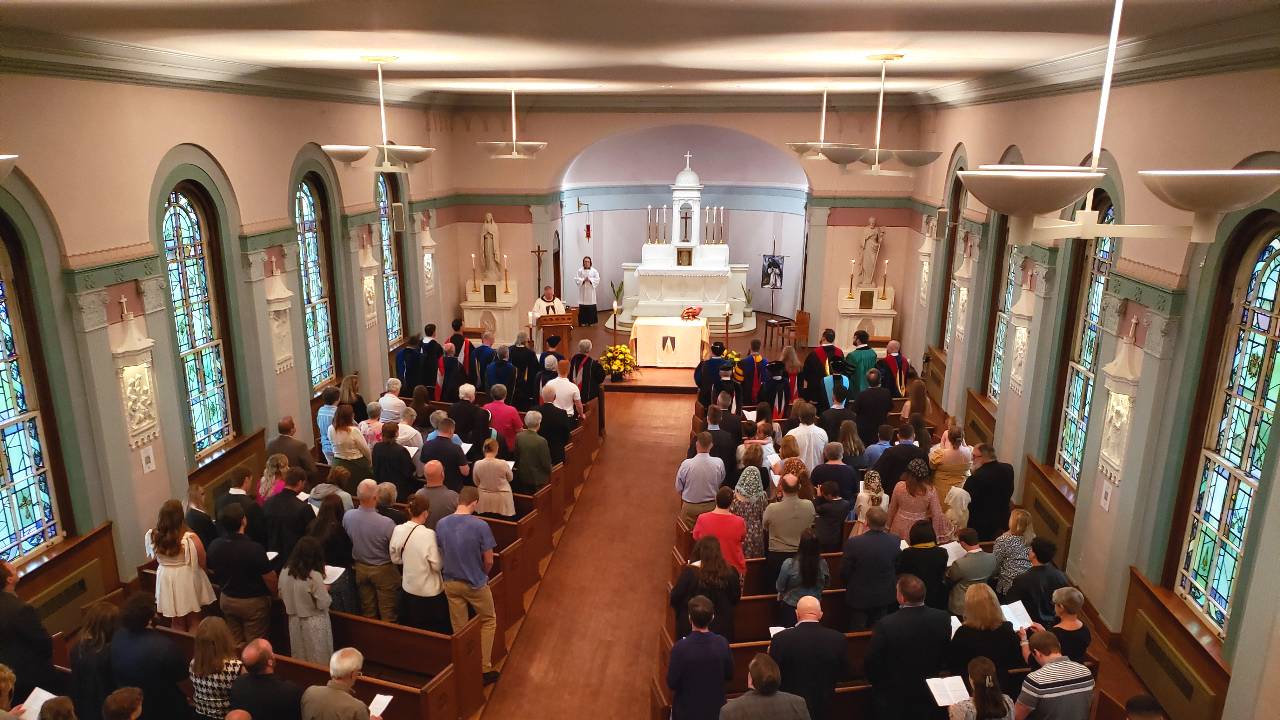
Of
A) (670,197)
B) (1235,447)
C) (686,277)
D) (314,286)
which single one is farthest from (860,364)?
(670,197)

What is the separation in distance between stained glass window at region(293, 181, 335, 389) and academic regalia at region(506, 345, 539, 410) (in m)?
2.55

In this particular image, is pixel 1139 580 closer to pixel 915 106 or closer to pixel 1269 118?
pixel 1269 118

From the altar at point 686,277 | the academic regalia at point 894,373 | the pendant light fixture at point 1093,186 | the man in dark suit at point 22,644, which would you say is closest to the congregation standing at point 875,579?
the academic regalia at point 894,373

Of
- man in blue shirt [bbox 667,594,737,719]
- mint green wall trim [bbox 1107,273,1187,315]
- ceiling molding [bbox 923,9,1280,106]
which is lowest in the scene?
man in blue shirt [bbox 667,594,737,719]

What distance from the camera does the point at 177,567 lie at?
18.9ft

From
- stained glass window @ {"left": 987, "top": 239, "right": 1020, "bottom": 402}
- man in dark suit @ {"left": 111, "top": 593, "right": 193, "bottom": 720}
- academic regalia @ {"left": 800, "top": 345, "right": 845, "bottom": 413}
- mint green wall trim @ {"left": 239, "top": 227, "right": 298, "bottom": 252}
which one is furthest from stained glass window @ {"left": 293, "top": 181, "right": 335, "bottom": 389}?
stained glass window @ {"left": 987, "top": 239, "right": 1020, "bottom": 402}

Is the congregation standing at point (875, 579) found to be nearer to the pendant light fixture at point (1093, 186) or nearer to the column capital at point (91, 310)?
the pendant light fixture at point (1093, 186)

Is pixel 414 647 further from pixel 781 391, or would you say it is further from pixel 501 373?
pixel 781 391

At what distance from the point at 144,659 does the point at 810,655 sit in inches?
144

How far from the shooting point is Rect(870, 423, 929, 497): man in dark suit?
7.09 metres

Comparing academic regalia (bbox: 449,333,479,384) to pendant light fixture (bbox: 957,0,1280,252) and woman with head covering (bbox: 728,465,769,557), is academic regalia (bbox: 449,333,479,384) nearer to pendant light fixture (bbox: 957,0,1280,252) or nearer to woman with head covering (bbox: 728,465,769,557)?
woman with head covering (bbox: 728,465,769,557)

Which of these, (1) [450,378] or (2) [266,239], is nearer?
(2) [266,239]

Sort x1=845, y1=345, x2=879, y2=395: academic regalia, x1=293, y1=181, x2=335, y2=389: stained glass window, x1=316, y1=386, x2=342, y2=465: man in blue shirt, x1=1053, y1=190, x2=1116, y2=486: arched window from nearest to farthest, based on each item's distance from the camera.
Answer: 1. x1=316, y1=386, x2=342, y2=465: man in blue shirt
2. x1=1053, y1=190, x2=1116, y2=486: arched window
3. x1=845, y1=345, x2=879, y2=395: academic regalia
4. x1=293, y1=181, x2=335, y2=389: stained glass window

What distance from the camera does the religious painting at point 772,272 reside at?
19.4 m
